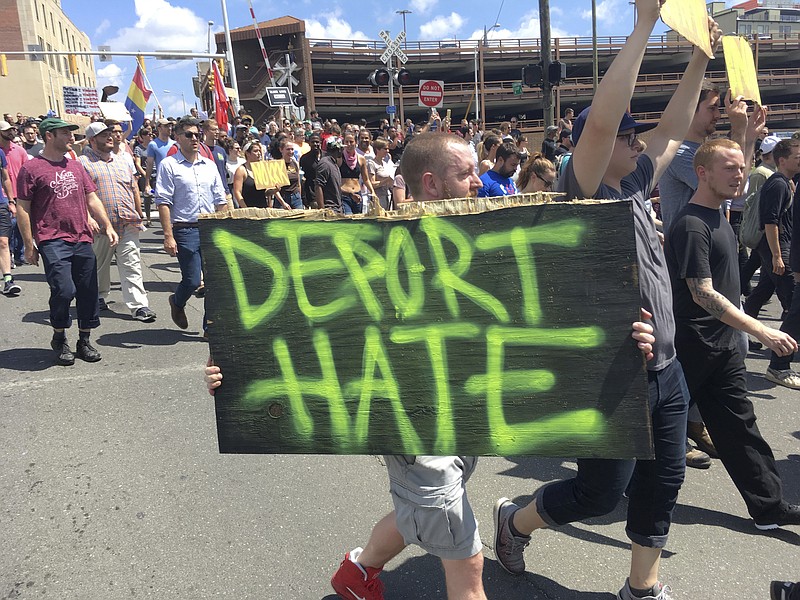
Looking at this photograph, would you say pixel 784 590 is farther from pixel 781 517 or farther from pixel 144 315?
pixel 144 315

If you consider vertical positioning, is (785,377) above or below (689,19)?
below

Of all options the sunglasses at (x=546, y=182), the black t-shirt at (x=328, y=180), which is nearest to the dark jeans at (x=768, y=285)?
the sunglasses at (x=546, y=182)

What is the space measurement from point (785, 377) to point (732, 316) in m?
2.87

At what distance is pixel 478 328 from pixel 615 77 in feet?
2.84

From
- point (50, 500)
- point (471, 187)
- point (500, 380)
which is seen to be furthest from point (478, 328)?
point (50, 500)

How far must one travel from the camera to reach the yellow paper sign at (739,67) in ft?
11.1

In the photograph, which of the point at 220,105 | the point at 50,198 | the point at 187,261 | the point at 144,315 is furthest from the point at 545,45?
the point at 50,198

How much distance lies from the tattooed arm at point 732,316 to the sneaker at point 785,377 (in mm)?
2586

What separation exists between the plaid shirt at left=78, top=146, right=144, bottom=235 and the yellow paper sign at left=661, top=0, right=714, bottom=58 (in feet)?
19.8

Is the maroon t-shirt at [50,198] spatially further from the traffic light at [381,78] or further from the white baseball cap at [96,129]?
the traffic light at [381,78]

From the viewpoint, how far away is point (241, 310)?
1908mm

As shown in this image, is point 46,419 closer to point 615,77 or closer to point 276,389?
point 276,389

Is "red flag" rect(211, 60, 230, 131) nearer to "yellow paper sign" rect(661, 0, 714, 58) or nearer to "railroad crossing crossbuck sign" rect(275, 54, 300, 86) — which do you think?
"railroad crossing crossbuck sign" rect(275, 54, 300, 86)

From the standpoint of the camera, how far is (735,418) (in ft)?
9.57
